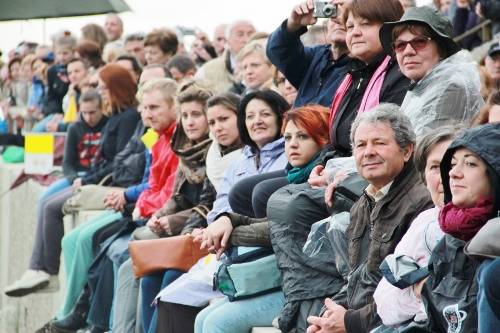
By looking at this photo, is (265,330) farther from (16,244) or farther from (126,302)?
(16,244)

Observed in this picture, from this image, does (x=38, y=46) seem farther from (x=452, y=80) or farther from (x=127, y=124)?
(x=452, y=80)

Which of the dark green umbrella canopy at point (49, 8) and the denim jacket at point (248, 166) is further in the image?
the dark green umbrella canopy at point (49, 8)

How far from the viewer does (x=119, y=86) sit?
40.1ft

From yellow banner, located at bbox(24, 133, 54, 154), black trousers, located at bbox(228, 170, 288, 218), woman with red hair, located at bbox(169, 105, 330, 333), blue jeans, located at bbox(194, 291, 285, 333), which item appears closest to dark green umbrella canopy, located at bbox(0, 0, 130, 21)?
yellow banner, located at bbox(24, 133, 54, 154)

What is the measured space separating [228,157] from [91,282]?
99.3 inches

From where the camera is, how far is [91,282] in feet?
35.7

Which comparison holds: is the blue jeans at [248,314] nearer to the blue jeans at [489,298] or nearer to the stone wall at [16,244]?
the blue jeans at [489,298]

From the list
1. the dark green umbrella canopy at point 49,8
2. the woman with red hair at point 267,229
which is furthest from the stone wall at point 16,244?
the woman with red hair at point 267,229

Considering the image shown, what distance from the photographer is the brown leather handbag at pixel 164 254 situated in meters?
8.70

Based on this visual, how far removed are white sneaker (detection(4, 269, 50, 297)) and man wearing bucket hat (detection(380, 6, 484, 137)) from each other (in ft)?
22.0

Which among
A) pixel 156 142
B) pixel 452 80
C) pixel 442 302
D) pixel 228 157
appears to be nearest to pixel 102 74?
pixel 156 142

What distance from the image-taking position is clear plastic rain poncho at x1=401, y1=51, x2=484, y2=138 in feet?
20.6

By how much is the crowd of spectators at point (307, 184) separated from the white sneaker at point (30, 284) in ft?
0.04

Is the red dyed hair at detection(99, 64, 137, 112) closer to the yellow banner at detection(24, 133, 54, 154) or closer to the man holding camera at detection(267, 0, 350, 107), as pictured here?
the yellow banner at detection(24, 133, 54, 154)
